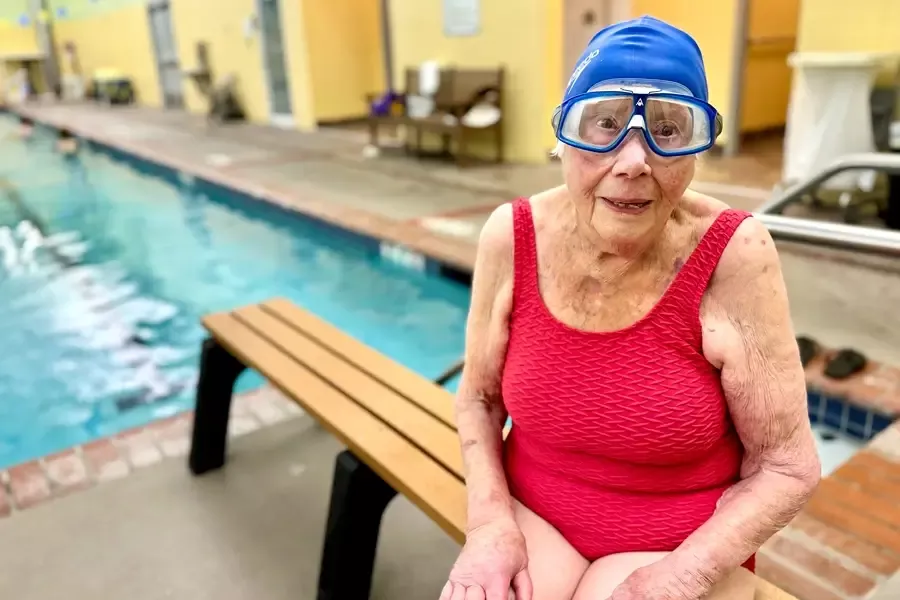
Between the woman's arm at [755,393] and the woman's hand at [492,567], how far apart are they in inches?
9.2

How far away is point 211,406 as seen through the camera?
8.38 feet

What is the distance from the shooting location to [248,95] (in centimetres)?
1313

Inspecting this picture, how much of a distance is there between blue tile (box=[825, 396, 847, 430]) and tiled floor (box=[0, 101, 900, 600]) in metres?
0.06

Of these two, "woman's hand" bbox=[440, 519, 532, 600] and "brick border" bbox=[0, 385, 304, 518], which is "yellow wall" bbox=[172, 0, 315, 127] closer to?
"brick border" bbox=[0, 385, 304, 518]

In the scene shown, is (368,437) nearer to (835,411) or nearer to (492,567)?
(492,567)

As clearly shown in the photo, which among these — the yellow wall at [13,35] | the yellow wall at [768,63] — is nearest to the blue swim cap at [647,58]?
the yellow wall at [768,63]

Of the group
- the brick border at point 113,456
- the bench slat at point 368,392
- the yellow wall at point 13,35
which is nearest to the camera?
the bench slat at point 368,392

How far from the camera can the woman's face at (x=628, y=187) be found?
1.01 m

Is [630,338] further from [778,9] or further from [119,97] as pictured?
[119,97]

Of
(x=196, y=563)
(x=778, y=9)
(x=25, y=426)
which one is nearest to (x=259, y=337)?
(x=196, y=563)

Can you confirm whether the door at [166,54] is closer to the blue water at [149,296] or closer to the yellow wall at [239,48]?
the yellow wall at [239,48]

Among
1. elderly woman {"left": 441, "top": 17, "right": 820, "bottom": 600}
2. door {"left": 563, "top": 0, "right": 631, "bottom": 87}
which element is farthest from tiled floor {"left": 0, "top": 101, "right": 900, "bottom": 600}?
door {"left": 563, "top": 0, "right": 631, "bottom": 87}

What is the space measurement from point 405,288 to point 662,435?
3957mm

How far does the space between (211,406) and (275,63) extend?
10968 millimetres
